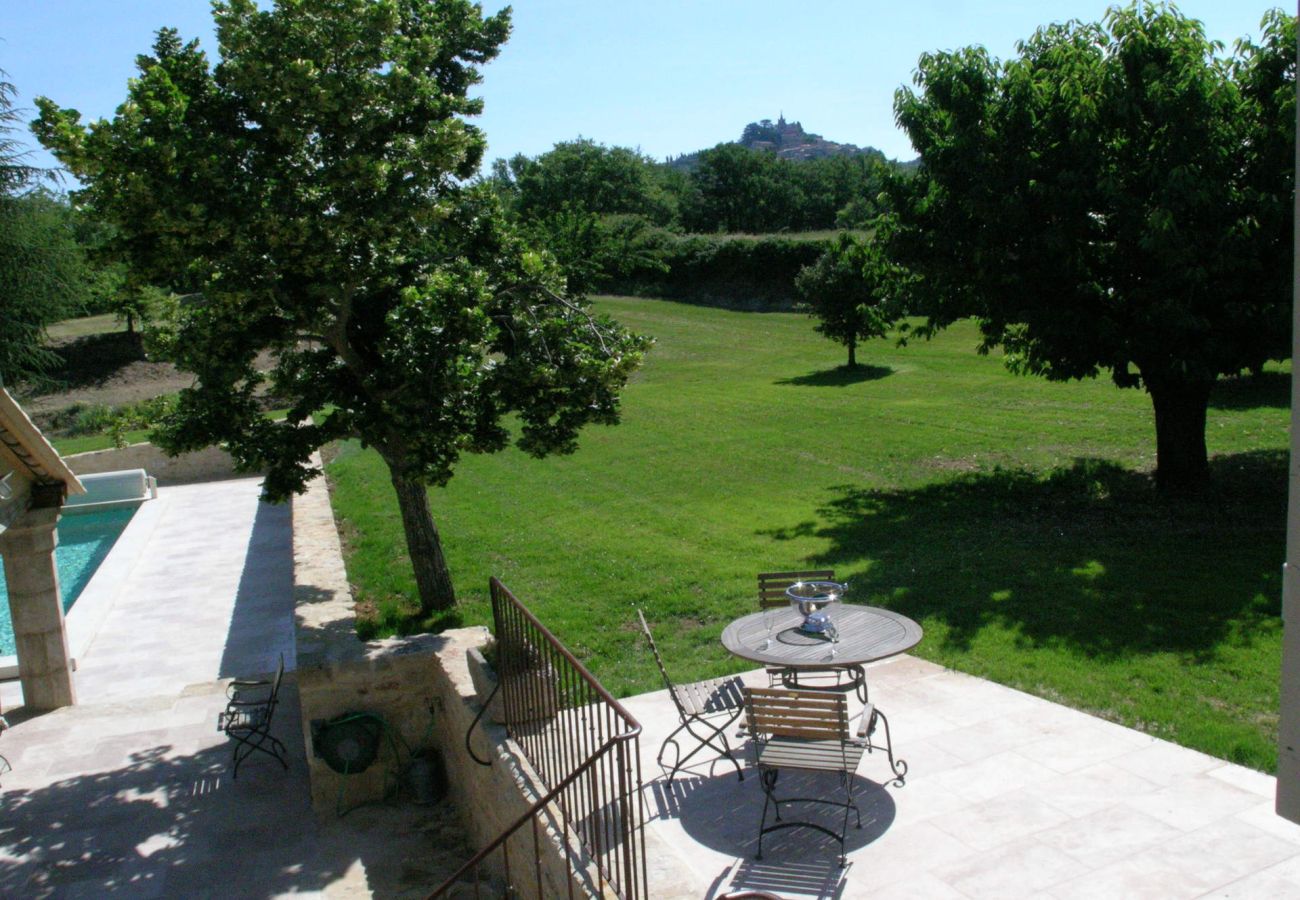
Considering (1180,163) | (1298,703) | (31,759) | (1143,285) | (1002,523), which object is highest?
(1180,163)

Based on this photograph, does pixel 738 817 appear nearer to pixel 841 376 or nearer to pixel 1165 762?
pixel 1165 762

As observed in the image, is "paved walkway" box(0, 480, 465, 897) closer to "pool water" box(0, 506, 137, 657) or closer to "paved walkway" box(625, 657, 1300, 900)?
"paved walkway" box(625, 657, 1300, 900)

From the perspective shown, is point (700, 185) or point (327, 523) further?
point (700, 185)

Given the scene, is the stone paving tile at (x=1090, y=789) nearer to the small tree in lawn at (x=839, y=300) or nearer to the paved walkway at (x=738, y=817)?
the paved walkway at (x=738, y=817)

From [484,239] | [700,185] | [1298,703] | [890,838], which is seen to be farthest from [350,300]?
[700,185]

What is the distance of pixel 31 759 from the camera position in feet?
30.1

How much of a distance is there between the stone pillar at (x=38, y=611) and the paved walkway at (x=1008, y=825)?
6955 millimetres

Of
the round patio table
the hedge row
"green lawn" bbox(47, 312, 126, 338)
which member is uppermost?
the hedge row

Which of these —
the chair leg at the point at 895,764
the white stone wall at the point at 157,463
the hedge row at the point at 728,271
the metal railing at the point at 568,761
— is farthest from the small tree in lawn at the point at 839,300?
the metal railing at the point at 568,761

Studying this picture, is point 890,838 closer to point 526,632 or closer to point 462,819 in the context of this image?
point 526,632

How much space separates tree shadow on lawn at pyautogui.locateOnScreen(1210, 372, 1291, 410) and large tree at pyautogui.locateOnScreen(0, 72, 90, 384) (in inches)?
855

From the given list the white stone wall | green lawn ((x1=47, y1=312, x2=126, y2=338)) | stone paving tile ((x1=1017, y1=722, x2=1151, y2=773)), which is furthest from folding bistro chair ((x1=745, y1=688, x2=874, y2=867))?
green lawn ((x1=47, y1=312, x2=126, y2=338))

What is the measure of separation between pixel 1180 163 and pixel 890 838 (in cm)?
991

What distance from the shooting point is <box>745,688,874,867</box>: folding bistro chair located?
5.56m
